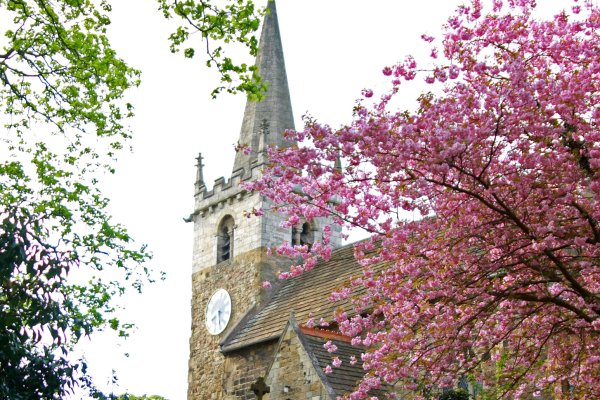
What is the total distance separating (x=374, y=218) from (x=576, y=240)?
9.10ft

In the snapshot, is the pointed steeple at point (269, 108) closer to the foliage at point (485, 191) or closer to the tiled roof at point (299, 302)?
the tiled roof at point (299, 302)

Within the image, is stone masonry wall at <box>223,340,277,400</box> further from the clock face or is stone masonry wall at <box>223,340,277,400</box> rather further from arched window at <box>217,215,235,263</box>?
arched window at <box>217,215,235,263</box>

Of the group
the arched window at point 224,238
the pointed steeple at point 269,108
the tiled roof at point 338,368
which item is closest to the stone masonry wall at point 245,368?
the tiled roof at point 338,368

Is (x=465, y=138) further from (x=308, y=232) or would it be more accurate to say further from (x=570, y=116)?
(x=308, y=232)

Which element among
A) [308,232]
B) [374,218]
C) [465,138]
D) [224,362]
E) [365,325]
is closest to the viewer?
[465,138]

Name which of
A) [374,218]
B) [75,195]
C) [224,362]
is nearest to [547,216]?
[374,218]

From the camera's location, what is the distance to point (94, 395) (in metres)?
11.8

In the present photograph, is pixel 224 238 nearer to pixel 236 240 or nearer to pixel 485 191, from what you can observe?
pixel 236 240

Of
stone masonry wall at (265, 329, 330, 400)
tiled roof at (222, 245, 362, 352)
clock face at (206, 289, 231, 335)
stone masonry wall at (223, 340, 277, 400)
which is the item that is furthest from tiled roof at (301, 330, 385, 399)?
clock face at (206, 289, 231, 335)

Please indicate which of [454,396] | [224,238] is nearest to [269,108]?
[224,238]

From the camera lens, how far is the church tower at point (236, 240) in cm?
2650

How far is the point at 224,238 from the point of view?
28859 mm

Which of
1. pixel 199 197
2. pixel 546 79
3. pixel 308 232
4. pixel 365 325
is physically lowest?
pixel 365 325

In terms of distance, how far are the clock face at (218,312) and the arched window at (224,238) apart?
134 centimetres
